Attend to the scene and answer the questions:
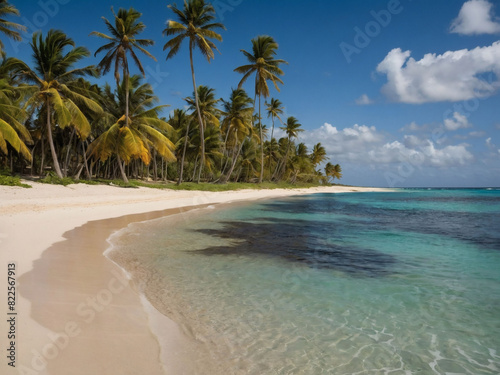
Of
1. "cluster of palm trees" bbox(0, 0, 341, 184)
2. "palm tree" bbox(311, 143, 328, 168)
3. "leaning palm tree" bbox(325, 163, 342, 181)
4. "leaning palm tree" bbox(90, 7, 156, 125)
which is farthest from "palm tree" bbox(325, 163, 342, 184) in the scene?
"leaning palm tree" bbox(90, 7, 156, 125)

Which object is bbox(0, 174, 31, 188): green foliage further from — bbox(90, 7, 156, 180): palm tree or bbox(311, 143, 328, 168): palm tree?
bbox(311, 143, 328, 168): palm tree

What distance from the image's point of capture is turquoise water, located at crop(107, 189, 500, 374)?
3.07 meters

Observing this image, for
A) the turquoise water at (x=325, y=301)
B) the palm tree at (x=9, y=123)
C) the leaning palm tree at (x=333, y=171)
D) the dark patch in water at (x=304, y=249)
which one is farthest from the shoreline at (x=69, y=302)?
the leaning palm tree at (x=333, y=171)

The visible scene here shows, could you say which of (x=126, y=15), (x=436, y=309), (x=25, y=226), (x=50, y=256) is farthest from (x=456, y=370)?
(x=126, y=15)

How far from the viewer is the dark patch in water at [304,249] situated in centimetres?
675

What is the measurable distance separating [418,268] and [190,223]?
8.28 m

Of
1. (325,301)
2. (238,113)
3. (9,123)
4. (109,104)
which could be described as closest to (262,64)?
(238,113)

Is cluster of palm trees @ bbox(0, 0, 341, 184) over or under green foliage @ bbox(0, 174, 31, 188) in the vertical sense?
over

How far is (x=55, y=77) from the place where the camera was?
2212 centimetres

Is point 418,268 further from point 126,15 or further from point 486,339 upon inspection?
point 126,15

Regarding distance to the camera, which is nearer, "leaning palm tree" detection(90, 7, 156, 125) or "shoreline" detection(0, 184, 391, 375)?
"shoreline" detection(0, 184, 391, 375)

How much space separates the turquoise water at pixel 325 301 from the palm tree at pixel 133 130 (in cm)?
1456

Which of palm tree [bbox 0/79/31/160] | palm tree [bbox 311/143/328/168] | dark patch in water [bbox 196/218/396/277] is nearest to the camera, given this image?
dark patch in water [bbox 196/218/396/277]

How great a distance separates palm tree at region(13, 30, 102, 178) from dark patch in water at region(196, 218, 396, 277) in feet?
50.9
